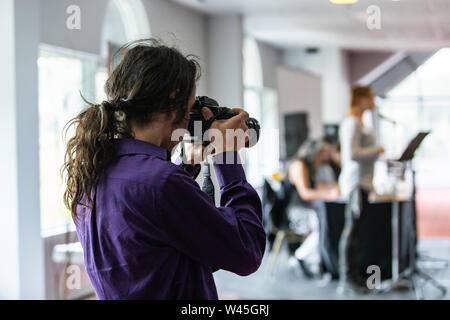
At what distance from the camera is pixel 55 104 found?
3.82 meters

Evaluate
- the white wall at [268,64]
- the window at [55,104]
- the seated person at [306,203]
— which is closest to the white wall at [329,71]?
the white wall at [268,64]

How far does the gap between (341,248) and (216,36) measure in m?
1.71

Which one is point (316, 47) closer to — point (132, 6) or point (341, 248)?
point (341, 248)

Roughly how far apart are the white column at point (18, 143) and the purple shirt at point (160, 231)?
2212 millimetres

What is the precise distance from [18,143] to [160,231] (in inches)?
92.0

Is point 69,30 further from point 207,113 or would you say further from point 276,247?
point 276,247

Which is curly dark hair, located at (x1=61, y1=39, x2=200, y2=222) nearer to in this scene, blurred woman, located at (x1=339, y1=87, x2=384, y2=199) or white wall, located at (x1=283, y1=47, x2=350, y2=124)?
blurred woman, located at (x1=339, y1=87, x2=384, y2=199)

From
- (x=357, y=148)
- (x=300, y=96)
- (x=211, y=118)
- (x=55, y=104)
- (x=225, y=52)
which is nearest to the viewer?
(x=211, y=118)

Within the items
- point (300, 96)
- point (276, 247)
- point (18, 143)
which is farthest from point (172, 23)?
point (300, 96)

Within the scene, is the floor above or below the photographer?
below

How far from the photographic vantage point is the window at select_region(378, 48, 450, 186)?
2.31 m

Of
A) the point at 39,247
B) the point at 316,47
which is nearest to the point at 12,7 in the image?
the point at 39,247

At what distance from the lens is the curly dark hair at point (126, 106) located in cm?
94

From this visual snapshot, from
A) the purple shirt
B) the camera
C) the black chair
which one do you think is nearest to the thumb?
the camera
